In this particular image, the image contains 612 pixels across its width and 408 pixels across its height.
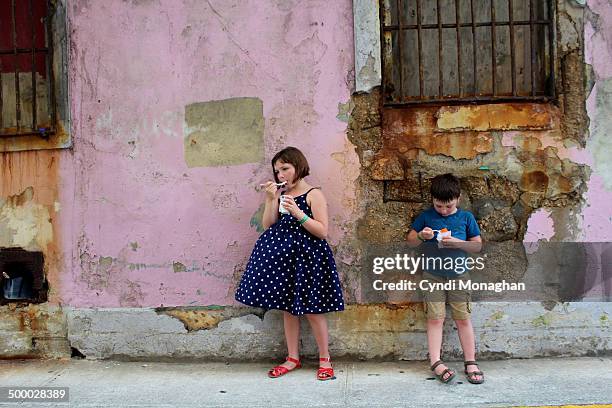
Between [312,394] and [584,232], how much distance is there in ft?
7.16

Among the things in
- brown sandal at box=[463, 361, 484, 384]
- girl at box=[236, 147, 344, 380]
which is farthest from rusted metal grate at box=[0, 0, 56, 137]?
brown sandal at box=[463, 361, 484, 384]

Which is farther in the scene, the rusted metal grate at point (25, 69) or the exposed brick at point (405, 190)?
the rusted metal grate at point (25, 69)

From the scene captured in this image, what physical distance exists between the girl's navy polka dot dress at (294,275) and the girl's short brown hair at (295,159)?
0.15 metres

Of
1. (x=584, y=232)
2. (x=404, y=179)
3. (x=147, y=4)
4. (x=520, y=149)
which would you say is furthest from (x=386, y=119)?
(x=147, y=4)

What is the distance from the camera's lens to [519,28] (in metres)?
4.69

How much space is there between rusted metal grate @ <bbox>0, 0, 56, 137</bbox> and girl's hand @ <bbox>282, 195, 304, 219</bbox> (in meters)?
1.89

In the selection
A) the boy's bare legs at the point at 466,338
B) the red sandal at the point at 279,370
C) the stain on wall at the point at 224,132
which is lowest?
the red sandal at the point at 279,370

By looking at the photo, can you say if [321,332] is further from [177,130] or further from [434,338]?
[177,130]

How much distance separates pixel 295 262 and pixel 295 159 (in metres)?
0.69

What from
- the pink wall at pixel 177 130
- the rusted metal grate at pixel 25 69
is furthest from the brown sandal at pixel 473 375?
the rusted metal grate at pixel 25 69

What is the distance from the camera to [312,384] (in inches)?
167

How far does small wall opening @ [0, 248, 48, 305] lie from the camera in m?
4.87

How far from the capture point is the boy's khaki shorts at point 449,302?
4.30 metres

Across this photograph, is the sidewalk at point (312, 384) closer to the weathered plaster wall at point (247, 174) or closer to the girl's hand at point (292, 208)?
the weathered plaster wall at point (247, 174)
